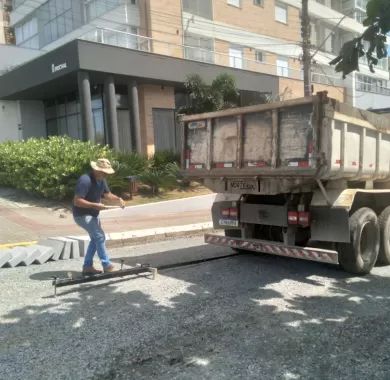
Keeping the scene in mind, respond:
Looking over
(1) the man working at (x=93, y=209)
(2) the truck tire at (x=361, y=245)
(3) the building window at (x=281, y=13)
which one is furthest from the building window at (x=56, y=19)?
(2) the truck tire at (x=361, y=245)

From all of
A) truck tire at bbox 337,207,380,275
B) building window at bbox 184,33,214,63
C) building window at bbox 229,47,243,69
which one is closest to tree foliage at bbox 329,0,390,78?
truck tire at bbox 337,207,380,275

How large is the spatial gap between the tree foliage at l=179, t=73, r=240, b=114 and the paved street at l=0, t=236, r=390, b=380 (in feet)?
40.2

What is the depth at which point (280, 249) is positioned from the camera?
656 cm

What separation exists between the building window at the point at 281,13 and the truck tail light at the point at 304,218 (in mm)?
27230

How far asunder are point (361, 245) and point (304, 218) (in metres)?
1.19

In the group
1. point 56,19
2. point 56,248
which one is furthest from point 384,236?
point 56,19

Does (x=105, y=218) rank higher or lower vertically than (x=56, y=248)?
lower

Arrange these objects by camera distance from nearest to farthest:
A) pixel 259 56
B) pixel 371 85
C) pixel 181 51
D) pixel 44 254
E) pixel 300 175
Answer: pixel 300 175 → pixel 44 254 → pixel 181 51 → pixel 259 56 → pixel 371 85

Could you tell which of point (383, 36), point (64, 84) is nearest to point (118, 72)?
point (64, 84)

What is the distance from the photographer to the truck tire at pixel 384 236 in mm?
7179

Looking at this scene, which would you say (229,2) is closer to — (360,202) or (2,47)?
(2,47)

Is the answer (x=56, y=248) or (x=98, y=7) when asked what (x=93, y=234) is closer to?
(x=56, y=248)

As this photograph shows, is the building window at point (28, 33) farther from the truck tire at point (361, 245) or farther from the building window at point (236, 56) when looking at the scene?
the truck tire at point (361, 245)

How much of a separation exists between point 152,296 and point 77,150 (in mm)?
9233
